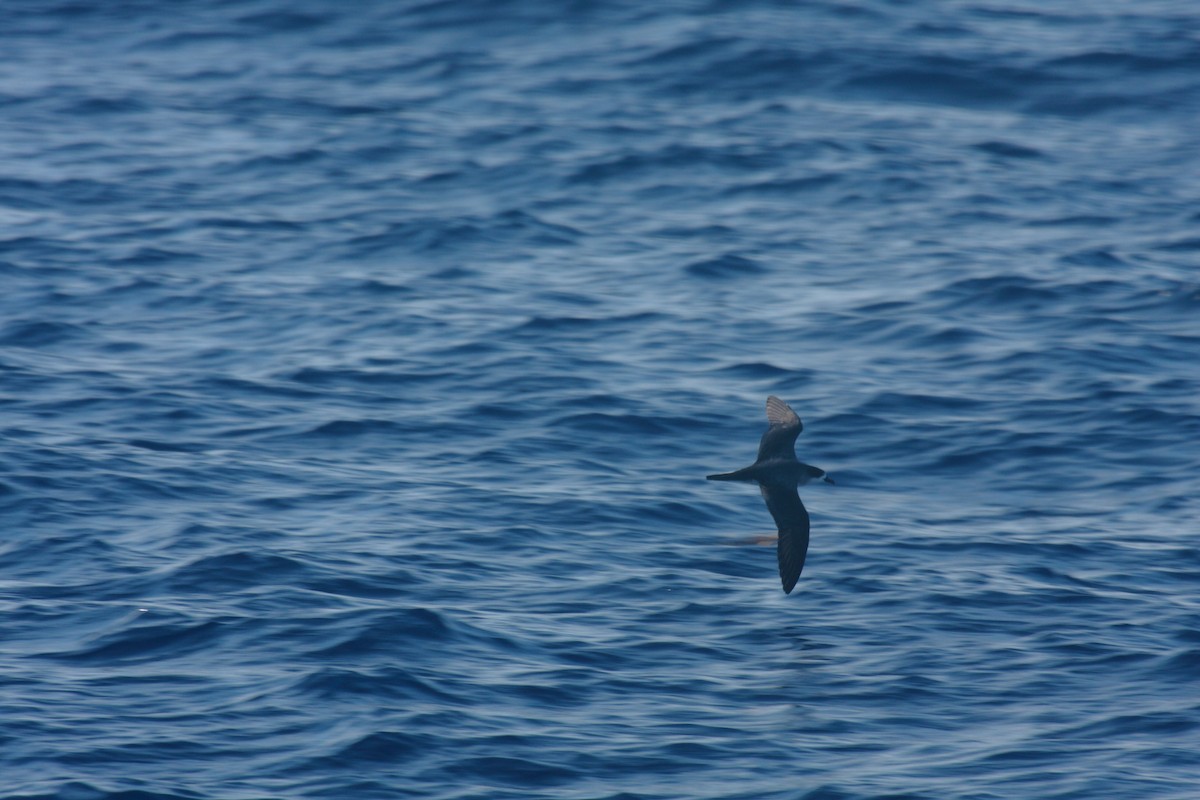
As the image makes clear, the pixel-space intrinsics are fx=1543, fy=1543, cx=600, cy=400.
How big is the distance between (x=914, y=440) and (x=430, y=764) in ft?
19.2

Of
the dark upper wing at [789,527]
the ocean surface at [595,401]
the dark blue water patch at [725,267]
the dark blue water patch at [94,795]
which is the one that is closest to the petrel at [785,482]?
the dark upper wing at [789,527]

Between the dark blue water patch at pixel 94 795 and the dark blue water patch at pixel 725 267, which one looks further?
the dark blue water patch at pixel 725 267

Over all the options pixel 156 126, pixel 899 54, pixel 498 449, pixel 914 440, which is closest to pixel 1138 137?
pixel 899 54

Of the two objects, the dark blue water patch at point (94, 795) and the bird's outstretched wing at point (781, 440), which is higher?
the bird's outstretched wing at point (781, 440)

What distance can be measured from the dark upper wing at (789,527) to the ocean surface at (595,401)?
46 cm

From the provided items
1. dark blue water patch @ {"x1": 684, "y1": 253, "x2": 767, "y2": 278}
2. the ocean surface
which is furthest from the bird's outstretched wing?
dark blue water patch @ {"x1": 684, "y1": 253, "x2": 767, "y2": 278}

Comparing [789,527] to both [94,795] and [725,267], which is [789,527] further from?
[725,267]

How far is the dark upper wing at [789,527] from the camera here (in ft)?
30.2

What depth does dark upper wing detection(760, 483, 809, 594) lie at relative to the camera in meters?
9.20

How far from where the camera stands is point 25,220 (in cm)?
1633

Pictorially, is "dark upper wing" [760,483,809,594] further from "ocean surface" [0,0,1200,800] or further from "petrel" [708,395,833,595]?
"ocean surface" [0,0,1200,800]

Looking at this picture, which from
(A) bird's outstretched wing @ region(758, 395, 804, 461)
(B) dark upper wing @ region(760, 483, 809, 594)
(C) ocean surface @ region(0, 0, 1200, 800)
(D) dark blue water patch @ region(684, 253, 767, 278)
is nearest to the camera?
(C) ocean surface @ region(0, 0, 1200, 800)

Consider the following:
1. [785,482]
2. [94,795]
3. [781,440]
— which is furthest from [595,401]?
[94,795]

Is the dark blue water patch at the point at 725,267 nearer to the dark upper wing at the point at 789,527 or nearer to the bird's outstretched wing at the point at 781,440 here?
the bird's outstretched wing at the point at 781,440
